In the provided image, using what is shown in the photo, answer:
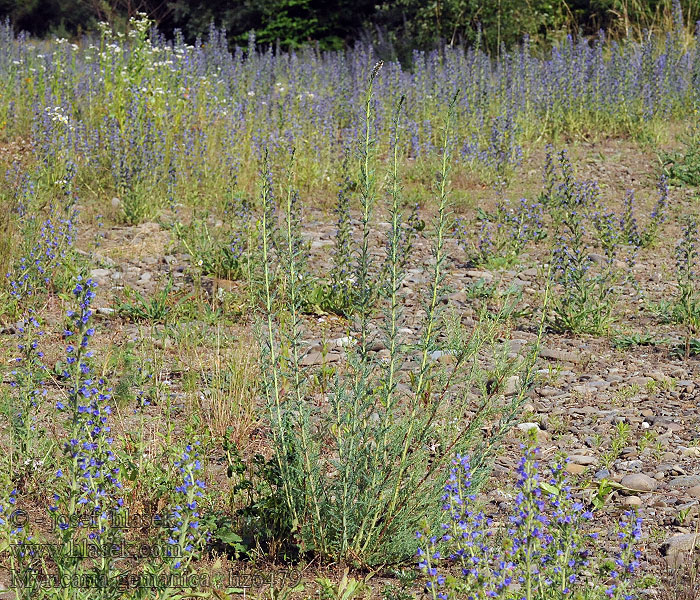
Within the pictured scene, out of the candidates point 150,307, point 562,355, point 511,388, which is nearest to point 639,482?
point 511,388

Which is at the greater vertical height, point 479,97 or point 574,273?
point 479,97

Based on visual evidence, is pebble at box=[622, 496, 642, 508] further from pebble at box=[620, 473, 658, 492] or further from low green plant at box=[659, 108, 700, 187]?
low green plant at box=[659, 108, 700, 187]

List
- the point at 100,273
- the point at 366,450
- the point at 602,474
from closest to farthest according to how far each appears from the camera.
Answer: the point at 366,450 < the point at 602,474 < the point at 100,273

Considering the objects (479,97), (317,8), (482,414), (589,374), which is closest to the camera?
(482,414)

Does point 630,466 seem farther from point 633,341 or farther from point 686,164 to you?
point 686,164

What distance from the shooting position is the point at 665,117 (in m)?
8.92

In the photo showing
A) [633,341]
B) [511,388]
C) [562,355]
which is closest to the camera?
[511,388]

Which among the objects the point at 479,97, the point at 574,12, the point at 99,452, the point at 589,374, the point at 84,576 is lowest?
the point at 589,374

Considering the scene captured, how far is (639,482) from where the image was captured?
310cm

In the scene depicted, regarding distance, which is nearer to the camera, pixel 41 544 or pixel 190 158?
pixel 41 544

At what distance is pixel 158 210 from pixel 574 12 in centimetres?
1136

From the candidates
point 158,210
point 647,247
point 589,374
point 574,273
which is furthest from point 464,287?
point 158,210

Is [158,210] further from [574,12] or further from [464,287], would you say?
[574,12]

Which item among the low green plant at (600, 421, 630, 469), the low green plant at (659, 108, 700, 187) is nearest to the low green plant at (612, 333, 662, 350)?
the low green plant at (600, 421, 630, 469)
